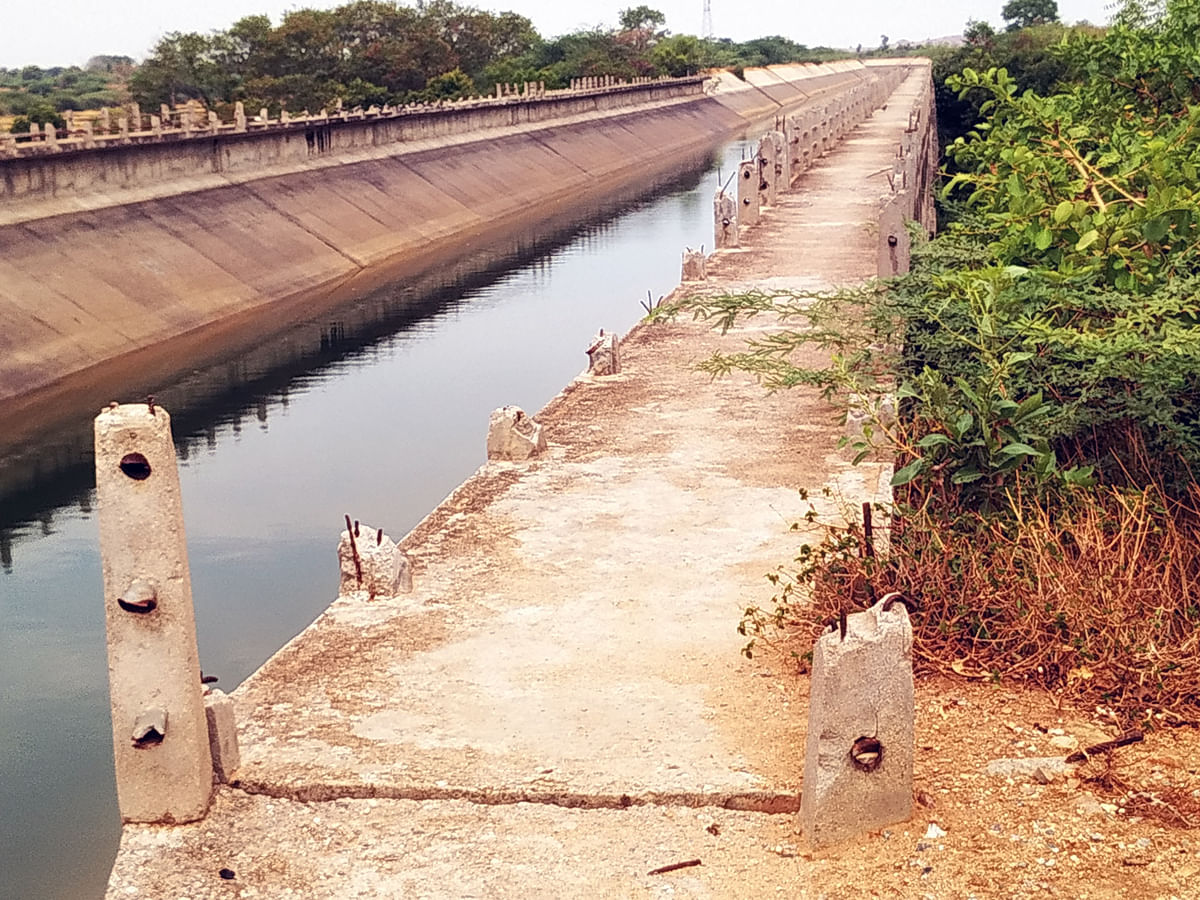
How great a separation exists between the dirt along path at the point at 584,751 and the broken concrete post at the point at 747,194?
58.5ft

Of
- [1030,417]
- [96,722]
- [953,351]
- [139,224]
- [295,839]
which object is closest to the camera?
[295,839]

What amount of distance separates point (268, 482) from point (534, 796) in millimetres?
14120

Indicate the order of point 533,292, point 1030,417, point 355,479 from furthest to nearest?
point 533,292
point 355,479
point 1030,417

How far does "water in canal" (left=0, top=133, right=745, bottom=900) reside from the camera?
11242 mm

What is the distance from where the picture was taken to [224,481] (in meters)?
20.4

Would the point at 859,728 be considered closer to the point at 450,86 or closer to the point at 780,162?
the point at 780,162

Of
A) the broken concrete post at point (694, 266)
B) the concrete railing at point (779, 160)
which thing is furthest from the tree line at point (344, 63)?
the broken concrete post at point (694, 266)

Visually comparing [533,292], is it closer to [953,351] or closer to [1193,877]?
[953,351]

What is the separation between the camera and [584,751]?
716 centimetres

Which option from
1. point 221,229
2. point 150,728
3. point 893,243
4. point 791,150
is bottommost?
point 221,229

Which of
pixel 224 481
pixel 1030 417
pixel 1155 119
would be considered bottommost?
pixel 224 481

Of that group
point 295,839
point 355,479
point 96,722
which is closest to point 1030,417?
point 295,839

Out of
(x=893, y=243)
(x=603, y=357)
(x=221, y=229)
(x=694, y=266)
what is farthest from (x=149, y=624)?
(x=221, y=229)

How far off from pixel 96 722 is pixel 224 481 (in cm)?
848
